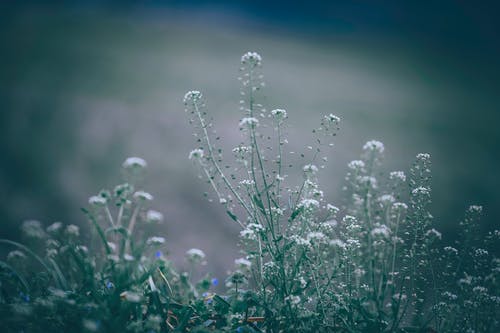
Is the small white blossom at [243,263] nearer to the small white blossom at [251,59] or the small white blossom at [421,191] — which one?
the small white blossom at [421,191]

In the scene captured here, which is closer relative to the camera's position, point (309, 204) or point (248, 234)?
point (248, 234)

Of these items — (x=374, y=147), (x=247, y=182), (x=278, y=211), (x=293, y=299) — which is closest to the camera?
(x=293, y=299)

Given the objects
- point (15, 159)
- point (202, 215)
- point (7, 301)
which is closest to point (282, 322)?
point (7, 301)

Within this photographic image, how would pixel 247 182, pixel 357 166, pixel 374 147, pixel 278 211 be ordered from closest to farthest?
pixel 374 147 < pixel 357 166 < pixel 278 211 < pixel 247 182

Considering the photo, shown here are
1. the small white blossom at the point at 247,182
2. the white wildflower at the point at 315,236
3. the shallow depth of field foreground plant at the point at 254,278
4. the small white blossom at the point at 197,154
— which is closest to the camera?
the shallow depth of field foreground plant at the point at 254,278

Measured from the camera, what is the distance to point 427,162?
2666mm

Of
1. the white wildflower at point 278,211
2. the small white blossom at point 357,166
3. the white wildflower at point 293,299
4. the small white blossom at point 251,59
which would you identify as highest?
the small white blossom at point 251,59

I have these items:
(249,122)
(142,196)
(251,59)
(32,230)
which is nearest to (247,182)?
(249,122)

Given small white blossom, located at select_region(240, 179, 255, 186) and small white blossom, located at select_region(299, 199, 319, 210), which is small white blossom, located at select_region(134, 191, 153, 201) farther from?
small white blossom, located at select_region(299, 199, 319, 210)

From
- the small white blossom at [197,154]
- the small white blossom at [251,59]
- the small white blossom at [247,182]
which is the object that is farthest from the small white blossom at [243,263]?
the small white blossom at [251,59]

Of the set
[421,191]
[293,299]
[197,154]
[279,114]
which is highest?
[279,114]

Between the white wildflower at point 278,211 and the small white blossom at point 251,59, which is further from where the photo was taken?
the small white blossom at point 251,59

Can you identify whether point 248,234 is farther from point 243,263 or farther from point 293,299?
point 293,299

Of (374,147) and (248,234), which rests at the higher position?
(374,147)
